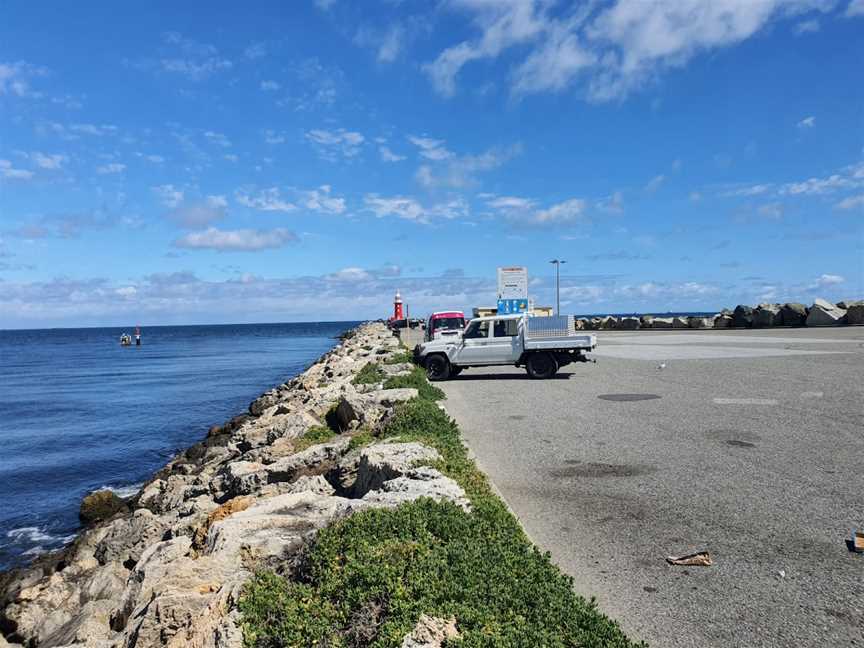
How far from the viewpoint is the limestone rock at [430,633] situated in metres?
3.44

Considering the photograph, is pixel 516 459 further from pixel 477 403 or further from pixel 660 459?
pixel 477 403

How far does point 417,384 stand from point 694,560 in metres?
10.3

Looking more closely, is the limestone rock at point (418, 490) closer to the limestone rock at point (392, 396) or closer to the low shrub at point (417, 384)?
the limestone rock at point (392, 396)

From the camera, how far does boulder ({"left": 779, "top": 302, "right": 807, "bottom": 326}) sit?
152 ft

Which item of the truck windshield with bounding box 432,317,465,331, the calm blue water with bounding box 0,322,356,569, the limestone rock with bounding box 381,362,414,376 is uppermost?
the truck windshield with bounding box 432,317,465,331

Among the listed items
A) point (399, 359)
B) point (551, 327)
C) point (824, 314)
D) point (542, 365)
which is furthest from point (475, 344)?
point (824, 314)

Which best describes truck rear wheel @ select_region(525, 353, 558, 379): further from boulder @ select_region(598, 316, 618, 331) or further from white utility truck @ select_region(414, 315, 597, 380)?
boulder @ select_region(598, 316, 618, 331)

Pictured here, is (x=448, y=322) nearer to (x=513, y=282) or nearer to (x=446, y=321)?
(x=446, y=321)

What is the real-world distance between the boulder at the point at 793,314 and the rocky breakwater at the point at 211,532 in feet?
141

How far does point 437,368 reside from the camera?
2080cm

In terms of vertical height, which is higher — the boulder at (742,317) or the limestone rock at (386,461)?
the boulder at (742,317)

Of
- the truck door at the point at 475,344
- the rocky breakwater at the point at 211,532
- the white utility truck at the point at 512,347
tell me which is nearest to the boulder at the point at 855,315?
the white utility truck at the point at 512,347

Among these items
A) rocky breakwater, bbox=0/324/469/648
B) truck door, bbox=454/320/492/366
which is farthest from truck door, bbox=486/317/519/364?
rocky breakwater, bbox=0/324/469/648

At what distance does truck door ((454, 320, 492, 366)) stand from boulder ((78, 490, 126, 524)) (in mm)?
10635
